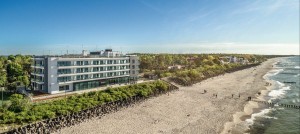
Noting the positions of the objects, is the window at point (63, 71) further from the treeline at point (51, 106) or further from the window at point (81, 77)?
the treeline at point (51, 106)

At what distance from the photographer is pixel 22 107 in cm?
6084

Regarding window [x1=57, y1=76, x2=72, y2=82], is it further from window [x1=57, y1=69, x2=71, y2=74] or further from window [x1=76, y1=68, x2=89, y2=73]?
window [x1=76, y1=68, x2=89, y2=73]

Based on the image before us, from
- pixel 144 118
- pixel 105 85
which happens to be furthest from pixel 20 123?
pixel 105 85

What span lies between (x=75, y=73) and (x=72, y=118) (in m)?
A: 34.2

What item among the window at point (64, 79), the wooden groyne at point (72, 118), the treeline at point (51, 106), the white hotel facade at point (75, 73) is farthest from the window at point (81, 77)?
the wooden groyne at point (72, 118)

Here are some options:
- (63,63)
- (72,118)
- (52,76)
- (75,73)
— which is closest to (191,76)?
(75,73)

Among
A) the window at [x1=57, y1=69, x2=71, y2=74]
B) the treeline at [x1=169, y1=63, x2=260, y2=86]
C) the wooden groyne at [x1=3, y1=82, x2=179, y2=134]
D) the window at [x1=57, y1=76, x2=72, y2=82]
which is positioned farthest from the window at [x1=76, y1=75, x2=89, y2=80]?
the treeline at [x1=169, y1=63, x2=260, y2=86]

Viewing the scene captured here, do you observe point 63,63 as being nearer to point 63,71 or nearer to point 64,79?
point 63,71

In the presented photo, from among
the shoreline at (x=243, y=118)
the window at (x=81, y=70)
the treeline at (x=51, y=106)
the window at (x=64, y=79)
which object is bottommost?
the shoreline at (x=243, y=118)

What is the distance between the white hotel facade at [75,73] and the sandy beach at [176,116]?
24.7 m

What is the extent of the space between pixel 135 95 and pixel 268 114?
1567 inches

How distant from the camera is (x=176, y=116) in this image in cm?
7181

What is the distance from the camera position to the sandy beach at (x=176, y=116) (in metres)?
60.2

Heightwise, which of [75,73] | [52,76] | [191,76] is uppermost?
[75,73]
